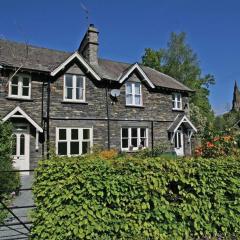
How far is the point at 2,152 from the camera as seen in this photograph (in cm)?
1019

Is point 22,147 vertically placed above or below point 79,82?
below

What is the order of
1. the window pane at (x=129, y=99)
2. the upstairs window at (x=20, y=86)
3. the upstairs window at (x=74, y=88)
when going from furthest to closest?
the window pane at (x=129, y=99) < the upstairs window at (x=74, y=88) < the upstairs window at (x=20, y=86)

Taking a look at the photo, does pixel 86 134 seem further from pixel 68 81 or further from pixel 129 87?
pixel 129 87

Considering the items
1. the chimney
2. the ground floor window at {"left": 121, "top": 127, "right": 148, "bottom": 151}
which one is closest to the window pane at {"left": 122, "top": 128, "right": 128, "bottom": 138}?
the ground floor window at {"left": 121, "top": 127, "right": 148, "bottom": 151}

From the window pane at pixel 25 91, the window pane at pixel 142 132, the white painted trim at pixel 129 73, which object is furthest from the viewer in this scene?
the window pane at pixel 142 132

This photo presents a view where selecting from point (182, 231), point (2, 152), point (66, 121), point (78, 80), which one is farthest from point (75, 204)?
point (78, 80)

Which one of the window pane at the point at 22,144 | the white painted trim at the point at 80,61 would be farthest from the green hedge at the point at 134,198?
the white painted trim at the point at 80,61

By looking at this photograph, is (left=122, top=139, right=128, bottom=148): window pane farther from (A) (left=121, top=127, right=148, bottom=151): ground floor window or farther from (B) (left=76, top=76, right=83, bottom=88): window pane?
(B) (left=76, top=76, right=83, bottom=88): window pane

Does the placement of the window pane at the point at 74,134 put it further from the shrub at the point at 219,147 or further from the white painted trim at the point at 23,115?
the shrub at the point at 219,147

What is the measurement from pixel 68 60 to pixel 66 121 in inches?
163

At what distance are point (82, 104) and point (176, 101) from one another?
961cm

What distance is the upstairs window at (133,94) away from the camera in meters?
22.1

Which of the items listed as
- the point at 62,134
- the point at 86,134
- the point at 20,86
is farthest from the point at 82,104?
the point at 20,86

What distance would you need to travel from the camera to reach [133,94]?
73.2 ft
